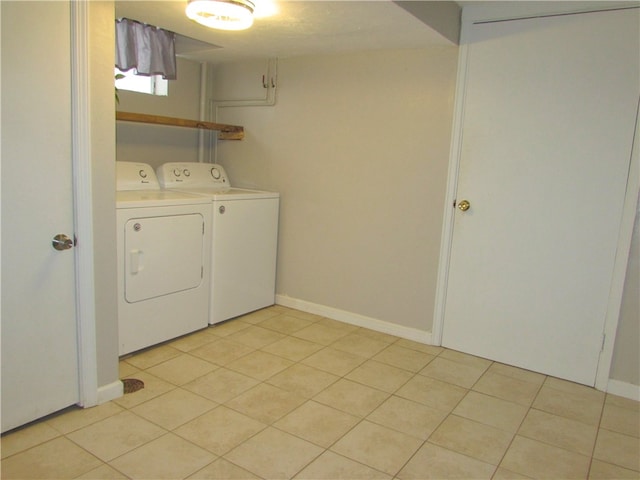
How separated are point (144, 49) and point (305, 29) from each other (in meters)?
1.16

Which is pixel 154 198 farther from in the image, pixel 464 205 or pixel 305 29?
pixel 464 205

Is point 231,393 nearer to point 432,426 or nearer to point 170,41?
point 432,426

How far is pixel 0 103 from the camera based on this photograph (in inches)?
69.6

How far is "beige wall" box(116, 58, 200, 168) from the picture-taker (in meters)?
3.45

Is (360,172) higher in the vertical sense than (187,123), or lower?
lower

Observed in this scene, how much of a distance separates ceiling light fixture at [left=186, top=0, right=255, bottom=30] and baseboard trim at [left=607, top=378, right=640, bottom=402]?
9.01 ft

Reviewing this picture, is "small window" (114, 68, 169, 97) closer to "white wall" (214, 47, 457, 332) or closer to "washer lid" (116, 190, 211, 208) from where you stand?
"white wall" (214, 47, 457, 332)

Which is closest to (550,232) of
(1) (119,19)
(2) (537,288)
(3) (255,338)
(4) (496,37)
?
(2) (537,288)

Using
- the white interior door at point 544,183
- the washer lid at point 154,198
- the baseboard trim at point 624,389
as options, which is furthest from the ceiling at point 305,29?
the baseboard trim at point 624,389

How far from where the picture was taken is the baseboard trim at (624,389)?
2582mm

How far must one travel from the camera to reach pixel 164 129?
3.72m

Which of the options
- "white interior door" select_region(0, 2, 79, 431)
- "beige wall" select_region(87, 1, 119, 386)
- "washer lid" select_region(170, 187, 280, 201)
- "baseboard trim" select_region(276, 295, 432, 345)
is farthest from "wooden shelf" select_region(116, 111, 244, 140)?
"baseboard trim" select_region(276, 295, 432, 345)

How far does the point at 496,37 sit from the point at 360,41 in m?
0.80

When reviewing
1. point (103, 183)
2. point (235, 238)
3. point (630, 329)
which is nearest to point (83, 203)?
point (103, 183)
